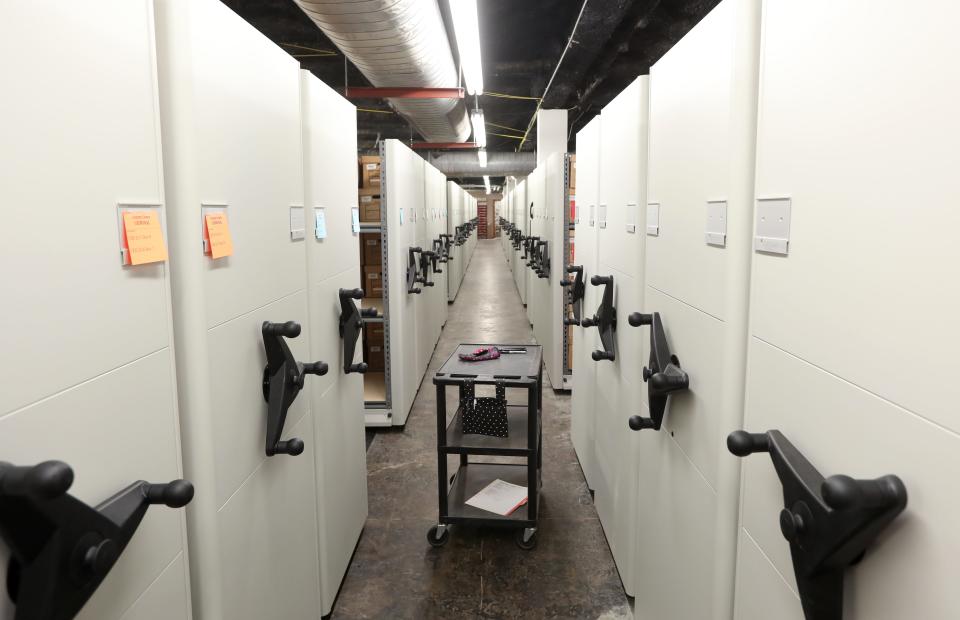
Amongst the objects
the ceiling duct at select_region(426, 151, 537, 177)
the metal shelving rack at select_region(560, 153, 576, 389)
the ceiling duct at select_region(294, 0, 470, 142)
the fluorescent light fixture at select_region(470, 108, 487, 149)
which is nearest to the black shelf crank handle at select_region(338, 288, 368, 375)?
the ceiling duct at select_region(294, 0, 470, 142)

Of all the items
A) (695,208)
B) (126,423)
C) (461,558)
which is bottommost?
(461,558)

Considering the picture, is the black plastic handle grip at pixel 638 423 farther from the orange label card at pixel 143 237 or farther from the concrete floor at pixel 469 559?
the orange label card at pixel 143 237

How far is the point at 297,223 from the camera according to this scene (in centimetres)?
183

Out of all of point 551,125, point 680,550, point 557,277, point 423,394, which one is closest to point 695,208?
point 680,550

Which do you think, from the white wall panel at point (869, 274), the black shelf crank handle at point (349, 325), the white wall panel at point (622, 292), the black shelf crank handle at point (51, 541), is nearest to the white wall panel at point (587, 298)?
the white wall panel at point (622, 292)

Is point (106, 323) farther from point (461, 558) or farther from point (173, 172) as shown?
point (461, 558)

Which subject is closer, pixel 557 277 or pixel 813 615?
pixel 813 615

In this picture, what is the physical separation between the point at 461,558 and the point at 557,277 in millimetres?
2387

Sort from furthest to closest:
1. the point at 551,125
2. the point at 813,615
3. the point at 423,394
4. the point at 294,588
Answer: the point at 551,125 → the point at 423,394 → the point at 294,588 → the point at 813,615

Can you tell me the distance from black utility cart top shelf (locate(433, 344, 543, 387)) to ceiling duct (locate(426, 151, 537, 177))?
32.0 ft

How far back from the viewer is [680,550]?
1613 millimetres

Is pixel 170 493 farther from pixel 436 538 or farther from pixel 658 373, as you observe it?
pixel 436 538

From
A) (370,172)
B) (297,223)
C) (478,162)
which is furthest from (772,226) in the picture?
(478,162)

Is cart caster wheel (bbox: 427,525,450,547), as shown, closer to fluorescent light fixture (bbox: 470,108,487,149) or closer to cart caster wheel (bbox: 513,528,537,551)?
cart caster wheel (bbox: 513,528,537,551)
